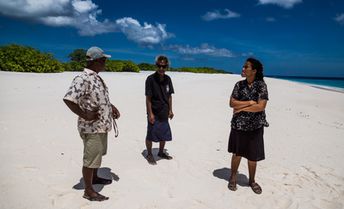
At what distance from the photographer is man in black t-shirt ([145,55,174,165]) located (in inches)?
209

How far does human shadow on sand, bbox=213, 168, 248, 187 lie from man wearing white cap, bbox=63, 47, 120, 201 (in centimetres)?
215

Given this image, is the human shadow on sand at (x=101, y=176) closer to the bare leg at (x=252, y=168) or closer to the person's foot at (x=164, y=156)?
the person's foot at (x=164, y=156)

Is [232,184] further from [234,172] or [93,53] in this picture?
[93,53]

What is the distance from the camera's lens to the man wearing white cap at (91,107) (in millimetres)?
3719

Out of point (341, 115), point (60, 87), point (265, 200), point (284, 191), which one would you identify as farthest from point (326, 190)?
point (60, 87)

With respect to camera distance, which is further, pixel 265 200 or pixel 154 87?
pixel 154 87

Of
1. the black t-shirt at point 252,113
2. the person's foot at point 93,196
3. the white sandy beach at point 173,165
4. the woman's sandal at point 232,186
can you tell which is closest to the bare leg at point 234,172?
the woman's sandal at point 232,186

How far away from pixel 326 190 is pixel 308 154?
1817mm

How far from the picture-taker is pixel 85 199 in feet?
13.5

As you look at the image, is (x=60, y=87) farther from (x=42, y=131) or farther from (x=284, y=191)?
(x=284, y=191)

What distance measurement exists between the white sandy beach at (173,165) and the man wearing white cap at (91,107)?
642mm

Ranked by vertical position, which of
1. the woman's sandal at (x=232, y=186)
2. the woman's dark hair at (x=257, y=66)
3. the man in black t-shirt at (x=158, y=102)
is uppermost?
the woman's dark hair at (x=257, y=66)

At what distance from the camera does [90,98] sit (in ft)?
12.4

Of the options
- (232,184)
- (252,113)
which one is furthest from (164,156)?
(252,113)
